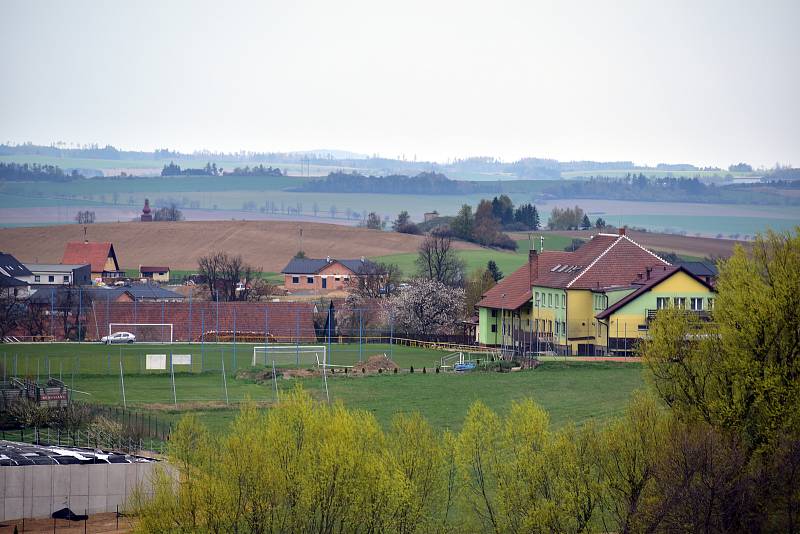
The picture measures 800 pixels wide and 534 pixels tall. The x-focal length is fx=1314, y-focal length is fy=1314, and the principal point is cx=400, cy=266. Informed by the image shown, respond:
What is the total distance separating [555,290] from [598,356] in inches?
250

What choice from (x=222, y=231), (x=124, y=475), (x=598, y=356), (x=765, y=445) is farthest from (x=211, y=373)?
(x=222, y=231)

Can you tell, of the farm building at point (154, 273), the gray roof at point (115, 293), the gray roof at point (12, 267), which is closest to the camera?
the gray roof at point (115, 293)

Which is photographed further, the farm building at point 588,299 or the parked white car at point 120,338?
the parked white car at point 120,338

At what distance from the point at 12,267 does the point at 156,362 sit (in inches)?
1731

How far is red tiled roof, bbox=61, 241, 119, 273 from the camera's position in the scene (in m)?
119

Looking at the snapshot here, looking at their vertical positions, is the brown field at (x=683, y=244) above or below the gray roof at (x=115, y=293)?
above

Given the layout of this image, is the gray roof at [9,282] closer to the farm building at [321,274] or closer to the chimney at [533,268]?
the farm building at [321,274]

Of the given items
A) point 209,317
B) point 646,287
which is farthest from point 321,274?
point 646,287

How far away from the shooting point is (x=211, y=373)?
5972 cm

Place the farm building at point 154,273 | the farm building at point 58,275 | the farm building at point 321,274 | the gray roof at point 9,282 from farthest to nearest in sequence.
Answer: the farm building at point 154,273 → the farm building at point 321,274 → the farm building at point 58,275 → the gray roof at point 9,282

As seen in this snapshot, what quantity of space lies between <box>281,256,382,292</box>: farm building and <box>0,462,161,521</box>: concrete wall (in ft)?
239

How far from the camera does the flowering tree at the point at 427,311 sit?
81062 mm

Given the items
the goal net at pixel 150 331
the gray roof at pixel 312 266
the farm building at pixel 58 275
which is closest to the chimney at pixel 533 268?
the goal net at pixel 150 331

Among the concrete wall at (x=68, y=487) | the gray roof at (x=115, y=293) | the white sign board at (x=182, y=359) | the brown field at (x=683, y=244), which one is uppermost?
the brown field at (x=683, y=244)
